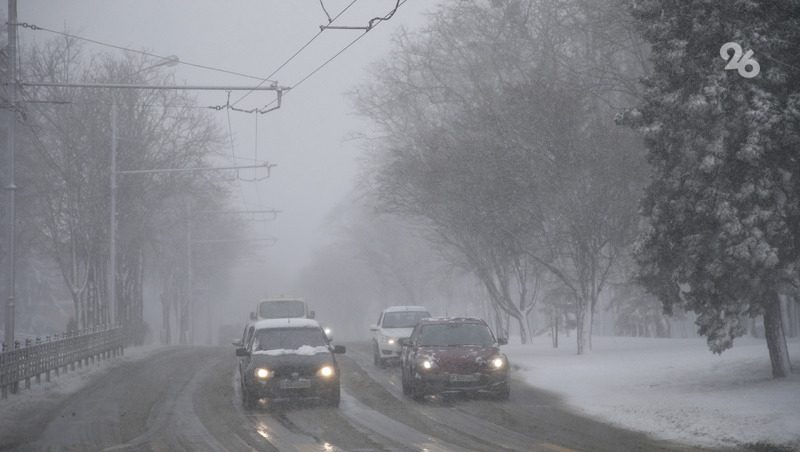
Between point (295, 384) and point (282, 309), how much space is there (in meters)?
15.6

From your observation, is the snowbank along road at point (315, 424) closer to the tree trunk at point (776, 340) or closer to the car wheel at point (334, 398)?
the car wheel at point (334, 398)

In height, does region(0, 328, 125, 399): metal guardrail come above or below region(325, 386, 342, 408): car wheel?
above

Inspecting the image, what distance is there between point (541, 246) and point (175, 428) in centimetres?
2129

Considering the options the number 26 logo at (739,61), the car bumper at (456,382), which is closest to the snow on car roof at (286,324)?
the car bumper at (456,382)

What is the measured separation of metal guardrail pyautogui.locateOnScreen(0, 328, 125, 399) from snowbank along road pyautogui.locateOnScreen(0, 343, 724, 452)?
129 centimetres

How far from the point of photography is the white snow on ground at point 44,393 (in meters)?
18.7

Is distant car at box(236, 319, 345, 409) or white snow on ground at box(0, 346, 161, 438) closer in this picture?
distant car at box(236, 319, 345, 409)

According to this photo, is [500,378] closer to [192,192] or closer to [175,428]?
[175,428]

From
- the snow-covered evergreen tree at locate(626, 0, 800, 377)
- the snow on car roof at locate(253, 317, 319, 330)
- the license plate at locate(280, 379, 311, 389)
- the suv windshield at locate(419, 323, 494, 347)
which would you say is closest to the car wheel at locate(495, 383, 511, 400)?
the suv windshield at locate(419, 323, 494, 347)

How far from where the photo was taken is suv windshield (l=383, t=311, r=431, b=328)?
3047cm

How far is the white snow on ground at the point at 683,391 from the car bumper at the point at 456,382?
3.85ft

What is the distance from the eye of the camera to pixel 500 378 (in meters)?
19.5

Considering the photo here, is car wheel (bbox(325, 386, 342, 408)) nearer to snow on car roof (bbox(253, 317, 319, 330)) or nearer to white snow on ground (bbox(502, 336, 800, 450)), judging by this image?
snow on car roof (bbox(253, 317, 319, 330))

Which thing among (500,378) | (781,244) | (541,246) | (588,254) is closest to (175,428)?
(500,378)
